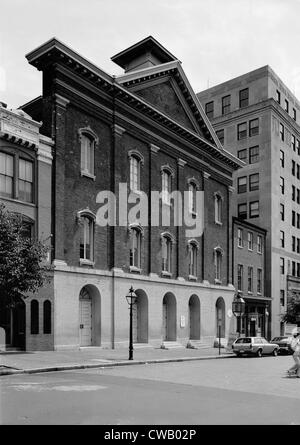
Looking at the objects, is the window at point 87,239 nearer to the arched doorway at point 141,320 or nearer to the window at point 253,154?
the arched doorway at point 141,320

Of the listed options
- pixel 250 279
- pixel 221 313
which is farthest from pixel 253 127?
pixel 221 313

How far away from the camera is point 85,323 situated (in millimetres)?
31469

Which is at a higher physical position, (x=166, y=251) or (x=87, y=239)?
(x=87, y=239)

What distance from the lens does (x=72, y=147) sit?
30500 mm

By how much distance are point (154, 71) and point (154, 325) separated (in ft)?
55.6

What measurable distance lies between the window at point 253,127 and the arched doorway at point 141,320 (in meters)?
28.7

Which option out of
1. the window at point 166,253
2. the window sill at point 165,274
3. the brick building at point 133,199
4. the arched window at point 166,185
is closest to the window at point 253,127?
the brick building at point 133,199

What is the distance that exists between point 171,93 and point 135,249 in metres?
12.2

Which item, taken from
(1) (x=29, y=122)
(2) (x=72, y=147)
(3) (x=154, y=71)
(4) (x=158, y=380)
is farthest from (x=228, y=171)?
(4) (x=158, y=380)

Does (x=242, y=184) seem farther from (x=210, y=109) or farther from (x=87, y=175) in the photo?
(x=87, y=175)

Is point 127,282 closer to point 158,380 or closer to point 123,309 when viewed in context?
point 123,309

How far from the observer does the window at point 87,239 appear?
31.0 metres
